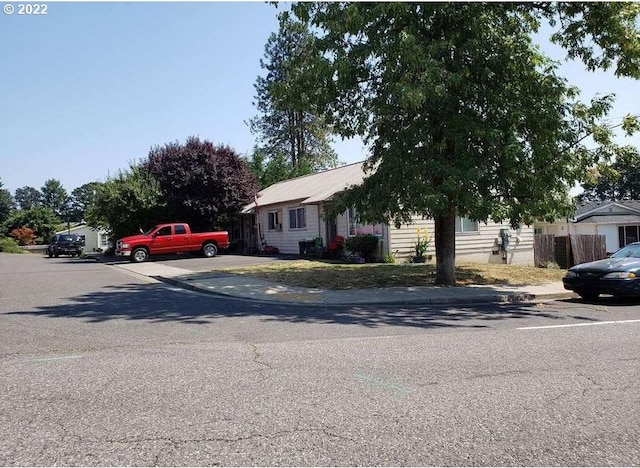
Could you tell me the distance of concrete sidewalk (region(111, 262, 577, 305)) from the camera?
1284 cm

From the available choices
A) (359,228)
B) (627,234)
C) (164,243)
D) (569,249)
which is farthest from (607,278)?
(627,234)

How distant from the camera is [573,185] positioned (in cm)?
1449

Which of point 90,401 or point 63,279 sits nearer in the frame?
point 90,401

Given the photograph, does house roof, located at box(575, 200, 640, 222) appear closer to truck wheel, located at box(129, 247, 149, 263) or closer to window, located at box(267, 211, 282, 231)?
window, located at box(267, 211, 282, 231)

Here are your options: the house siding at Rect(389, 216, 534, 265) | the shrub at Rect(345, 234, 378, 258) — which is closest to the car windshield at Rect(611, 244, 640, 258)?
the house siding at Rect(389, 216, 534, 265)

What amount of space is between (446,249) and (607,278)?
14.7 feet

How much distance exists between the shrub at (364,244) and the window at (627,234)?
961 inches

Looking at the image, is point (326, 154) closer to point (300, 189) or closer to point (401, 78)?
point (300, 189)

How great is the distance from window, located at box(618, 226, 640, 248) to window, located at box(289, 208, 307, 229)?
79.6ft

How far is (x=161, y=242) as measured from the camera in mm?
26812

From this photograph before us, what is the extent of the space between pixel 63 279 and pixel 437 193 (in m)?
12.6

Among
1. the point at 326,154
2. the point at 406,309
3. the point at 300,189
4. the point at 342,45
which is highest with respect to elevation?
the point at 326,154

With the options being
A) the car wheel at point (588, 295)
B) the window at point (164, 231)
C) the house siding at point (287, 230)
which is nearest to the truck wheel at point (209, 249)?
the window at point (164, 231)

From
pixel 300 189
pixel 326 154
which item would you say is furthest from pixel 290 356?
pixel 326 154
